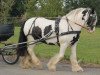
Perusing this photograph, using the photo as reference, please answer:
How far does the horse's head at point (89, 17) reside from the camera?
34.7ft

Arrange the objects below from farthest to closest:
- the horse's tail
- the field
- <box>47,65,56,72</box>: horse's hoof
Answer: the field, the horse's tail, <box>47,65,56,72</box>: horse's hoof

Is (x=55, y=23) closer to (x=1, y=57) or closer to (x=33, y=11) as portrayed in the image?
(x=1, y=57)

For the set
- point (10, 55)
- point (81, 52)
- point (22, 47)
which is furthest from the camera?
point (81, 52)

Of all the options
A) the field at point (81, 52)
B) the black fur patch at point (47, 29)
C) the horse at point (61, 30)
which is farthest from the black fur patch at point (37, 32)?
the field at point (81, 52)

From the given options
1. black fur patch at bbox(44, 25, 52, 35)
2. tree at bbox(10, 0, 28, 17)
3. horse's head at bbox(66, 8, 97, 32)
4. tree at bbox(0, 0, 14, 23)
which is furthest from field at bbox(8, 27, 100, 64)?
tree at bbox(10, 0, 28, 17)

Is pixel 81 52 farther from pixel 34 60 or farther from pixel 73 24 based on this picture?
pixel 73 24

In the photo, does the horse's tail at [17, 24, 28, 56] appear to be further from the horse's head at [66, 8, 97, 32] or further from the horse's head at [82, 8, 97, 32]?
the horse's head at [82, 8, 97, 32]

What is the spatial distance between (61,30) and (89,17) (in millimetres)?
831

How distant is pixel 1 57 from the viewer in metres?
13.6

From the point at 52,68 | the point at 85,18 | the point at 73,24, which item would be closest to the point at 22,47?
the point at 52,68

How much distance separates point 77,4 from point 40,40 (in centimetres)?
6197

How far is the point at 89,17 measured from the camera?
10609 millimetres

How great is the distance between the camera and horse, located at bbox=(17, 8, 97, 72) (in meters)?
10.7

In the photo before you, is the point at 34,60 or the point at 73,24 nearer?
the point at 73,24
